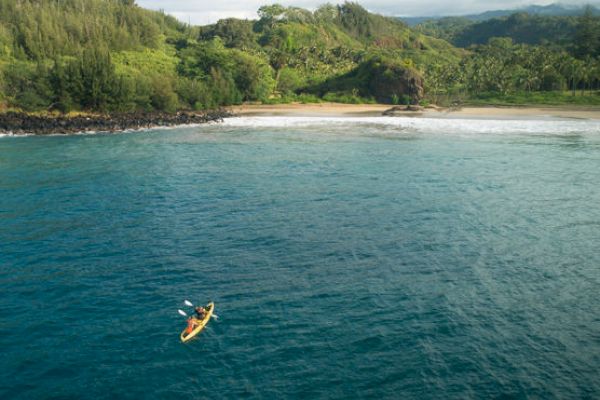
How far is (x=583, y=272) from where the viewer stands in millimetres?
25547

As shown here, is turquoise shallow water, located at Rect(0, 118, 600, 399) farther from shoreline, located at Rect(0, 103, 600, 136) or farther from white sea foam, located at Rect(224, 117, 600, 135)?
white sea foam, located at Rect(224, 117, 600, 135)

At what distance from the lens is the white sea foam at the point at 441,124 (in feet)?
258

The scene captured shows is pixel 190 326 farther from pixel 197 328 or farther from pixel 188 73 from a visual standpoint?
pixel 188 73

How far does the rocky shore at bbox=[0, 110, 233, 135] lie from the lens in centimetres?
7381

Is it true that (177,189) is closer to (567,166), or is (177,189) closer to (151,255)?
(151,255)

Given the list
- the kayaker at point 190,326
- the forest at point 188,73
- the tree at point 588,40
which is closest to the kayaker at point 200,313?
the kayaker at point 190,326

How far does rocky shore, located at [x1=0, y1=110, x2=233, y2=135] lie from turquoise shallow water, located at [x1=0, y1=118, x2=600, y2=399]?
2775cm

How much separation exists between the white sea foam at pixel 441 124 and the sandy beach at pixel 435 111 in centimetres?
639

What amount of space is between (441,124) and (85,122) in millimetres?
59043

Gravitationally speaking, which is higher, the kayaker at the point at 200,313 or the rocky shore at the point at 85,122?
the rocky shore at the point at 85,122

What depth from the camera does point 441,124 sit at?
86250mm

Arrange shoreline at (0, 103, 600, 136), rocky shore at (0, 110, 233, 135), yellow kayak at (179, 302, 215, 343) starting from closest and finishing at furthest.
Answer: yellow kayak at (179, 302, 215, 343) < rocky shore at (0, 110, 233, 135) < shoreline at (0, 103, 600, 136)

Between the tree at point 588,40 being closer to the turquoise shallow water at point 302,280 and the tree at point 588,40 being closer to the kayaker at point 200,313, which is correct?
the turquoise shallow water at point 302,280

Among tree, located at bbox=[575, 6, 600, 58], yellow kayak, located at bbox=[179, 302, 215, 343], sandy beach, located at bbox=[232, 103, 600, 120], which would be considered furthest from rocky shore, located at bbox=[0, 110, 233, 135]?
tree, located at bbox=[575, 6, 600, 58]
